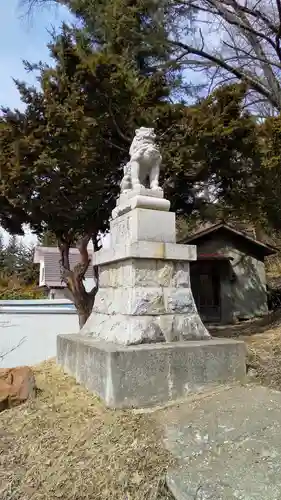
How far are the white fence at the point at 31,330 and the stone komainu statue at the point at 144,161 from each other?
22.5ft

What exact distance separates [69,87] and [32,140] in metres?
1.18

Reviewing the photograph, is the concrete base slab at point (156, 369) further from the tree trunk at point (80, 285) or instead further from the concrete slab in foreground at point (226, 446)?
the tree trunk at point (80, 285)

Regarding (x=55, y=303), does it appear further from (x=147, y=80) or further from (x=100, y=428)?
(x=100, y=428)

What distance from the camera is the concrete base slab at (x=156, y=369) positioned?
3.79 meters

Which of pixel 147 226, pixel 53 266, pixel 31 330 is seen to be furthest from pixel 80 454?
pixel 53 266

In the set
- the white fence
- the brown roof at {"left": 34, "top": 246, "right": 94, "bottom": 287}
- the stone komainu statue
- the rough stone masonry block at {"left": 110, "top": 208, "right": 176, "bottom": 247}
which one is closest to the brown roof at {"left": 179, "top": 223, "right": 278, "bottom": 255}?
the white fence

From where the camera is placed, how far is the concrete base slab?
3.79 metres

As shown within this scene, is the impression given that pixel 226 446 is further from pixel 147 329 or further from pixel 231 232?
pixel 231 232

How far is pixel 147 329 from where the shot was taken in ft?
14.0

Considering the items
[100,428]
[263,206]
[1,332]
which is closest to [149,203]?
[100,428]

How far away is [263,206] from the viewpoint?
8.67 metres

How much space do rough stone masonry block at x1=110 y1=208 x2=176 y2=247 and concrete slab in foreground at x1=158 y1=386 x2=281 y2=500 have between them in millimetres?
1758

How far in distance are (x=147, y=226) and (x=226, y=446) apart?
2.37 metres

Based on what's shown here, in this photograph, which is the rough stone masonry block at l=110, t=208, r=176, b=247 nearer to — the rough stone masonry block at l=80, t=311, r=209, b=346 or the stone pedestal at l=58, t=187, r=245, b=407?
the stone pedestal at l=58, t=187, r=245, b=407
